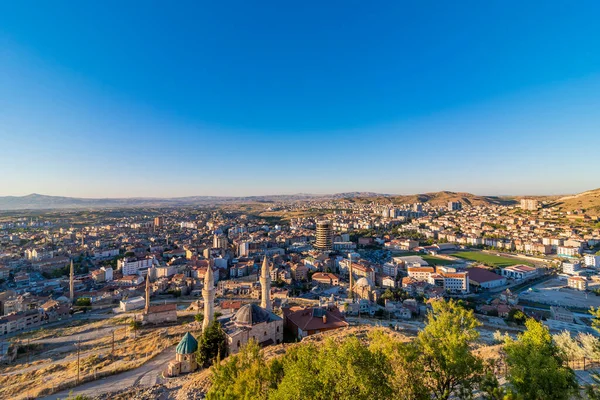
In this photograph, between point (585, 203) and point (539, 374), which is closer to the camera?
point (539, 374)

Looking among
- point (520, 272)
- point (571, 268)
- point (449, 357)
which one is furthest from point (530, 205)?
point (449, 357)

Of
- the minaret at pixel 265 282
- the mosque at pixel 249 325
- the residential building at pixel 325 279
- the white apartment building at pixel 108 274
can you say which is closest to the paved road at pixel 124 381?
the mosque at pixel 249 325

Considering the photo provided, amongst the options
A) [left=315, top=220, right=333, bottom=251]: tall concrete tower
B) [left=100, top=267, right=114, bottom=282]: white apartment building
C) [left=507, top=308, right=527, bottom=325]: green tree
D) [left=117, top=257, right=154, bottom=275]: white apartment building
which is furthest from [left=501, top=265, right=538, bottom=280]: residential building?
[left=100, top=267, right=114, bottom=282]: white apartment building

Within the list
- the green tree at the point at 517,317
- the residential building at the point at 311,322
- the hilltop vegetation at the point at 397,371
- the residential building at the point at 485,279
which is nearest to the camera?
the hilltop vegetation at the point at 397,371

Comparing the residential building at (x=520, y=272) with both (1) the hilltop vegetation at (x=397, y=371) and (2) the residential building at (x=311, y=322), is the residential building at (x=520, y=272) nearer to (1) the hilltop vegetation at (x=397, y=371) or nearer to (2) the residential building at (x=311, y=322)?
(2) the residential building at (x=311, y=322)

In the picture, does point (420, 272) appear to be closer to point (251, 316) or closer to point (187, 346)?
point (251, 316)

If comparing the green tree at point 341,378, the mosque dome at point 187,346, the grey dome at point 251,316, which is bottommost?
the mosque dome at point 187,346
